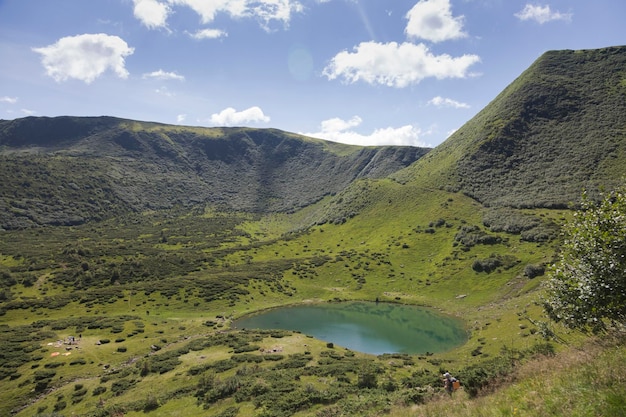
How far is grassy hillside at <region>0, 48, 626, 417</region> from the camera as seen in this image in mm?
23625

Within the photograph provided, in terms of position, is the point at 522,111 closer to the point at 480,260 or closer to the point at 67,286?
the point at 480,260

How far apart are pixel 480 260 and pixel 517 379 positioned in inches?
3869

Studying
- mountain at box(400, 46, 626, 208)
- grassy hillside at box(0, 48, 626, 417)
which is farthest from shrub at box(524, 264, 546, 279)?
mountain at box(400, 46, 626, 208)

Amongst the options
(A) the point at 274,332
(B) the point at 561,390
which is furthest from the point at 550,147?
(B) the point at 561,390

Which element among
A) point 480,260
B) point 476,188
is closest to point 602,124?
point 476,188

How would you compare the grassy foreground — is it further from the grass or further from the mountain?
the mountain

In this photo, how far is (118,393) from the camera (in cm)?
4350

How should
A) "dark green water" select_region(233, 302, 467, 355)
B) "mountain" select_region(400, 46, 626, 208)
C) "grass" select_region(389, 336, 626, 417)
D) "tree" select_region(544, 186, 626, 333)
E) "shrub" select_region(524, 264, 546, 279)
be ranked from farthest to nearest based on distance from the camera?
"mountain" select_region(400, 46, 626, 208) < "shrub" select_region(524, 264, 546, 279) < "dark green water" select_region(233, 302, 467, 355) < "tree" select_region(544, 186, 626, 333) < "grass" select_region(389, 336, 626, 417)

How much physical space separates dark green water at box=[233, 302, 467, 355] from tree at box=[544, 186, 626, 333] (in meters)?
49.6

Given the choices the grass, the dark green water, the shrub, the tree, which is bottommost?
the dark green water

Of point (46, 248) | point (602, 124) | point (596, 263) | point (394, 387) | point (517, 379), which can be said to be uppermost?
point (602, 124)

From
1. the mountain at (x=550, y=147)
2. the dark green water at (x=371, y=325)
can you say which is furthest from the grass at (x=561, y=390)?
the mountain at (x=550, y=147)

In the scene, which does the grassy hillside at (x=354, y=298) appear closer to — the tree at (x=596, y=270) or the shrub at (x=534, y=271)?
the shrub at (x=534, y=271)

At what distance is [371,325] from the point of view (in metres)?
83.7
